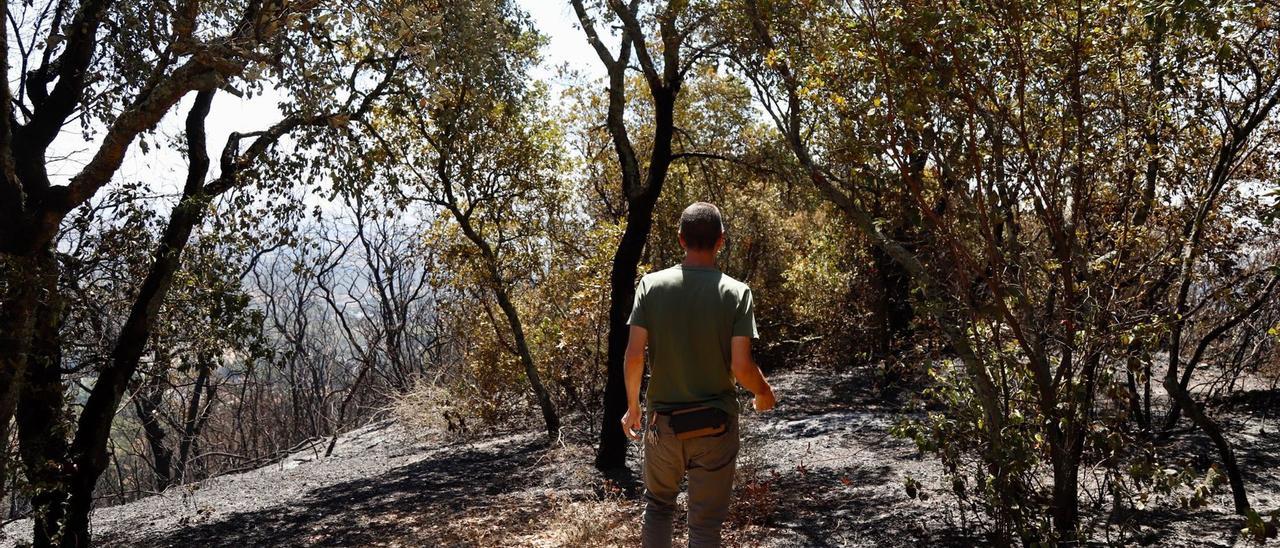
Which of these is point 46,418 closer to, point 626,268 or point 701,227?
point 626,268

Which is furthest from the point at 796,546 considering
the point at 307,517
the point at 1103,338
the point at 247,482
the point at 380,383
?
the point at 380,383

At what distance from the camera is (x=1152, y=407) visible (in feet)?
32.5

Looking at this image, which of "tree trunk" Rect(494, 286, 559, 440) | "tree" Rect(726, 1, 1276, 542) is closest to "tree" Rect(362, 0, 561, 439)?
"tree trunk" Rect(494, 286, 559, 440)

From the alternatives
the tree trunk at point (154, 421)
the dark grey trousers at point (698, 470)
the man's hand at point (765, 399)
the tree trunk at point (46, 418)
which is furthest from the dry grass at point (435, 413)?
the man's hand at point (765, 399)

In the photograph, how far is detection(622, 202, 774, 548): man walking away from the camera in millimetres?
3639

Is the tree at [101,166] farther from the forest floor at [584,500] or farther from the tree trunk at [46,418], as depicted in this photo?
the forest floor at [584,500]

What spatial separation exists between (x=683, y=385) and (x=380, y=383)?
23.0 metres

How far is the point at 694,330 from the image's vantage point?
365 cm

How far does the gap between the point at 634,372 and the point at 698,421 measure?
302 mm

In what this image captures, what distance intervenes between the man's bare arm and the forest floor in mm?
1960

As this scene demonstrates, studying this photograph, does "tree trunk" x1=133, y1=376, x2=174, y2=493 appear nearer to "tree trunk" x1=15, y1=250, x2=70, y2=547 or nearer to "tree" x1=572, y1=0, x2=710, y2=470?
"tree trunk" x1=15, y1=250, x2=70, y2=547

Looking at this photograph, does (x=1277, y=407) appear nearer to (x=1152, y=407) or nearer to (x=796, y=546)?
(x=1152, y=407)

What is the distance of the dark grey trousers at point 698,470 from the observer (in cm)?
371

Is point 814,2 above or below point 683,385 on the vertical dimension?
above
